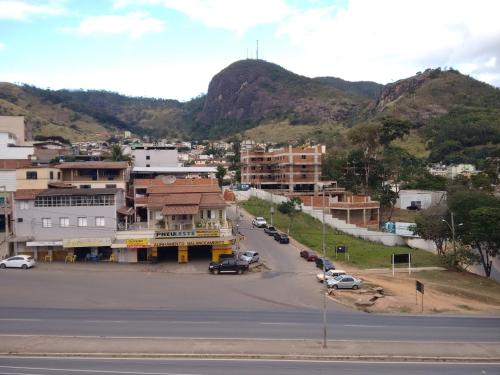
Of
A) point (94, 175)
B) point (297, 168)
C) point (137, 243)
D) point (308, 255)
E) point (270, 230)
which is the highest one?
point (94, 175)

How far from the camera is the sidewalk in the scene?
21203mm

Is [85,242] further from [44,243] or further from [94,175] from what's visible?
[94,175]

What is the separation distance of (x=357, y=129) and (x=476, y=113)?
8362 centimetres

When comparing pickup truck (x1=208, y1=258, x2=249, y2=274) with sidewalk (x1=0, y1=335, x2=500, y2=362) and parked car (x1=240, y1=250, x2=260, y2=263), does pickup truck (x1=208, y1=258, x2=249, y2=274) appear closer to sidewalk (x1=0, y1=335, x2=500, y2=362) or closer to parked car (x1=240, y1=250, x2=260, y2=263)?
parked car (x1=240, y1=250, x2=260, y2=263)

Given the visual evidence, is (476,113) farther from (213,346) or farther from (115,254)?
(213,346)

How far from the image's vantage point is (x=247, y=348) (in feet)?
72.5

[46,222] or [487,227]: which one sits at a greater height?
[46,222]

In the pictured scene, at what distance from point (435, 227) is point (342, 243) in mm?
9025

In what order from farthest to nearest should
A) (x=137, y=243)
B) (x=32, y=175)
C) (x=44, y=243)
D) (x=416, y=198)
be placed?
1. (x=416, y=198)
2. (x=32, y=175)
3. (x=137, y=243)
4. (x=44, y=243)

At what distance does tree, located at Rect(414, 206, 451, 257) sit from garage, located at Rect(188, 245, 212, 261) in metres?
21.1

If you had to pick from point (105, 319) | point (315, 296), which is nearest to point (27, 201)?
point (105, 319)

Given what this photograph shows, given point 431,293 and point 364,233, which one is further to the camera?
point 364,233

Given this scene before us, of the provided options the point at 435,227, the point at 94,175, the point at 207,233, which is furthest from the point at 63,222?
the point at 435,227

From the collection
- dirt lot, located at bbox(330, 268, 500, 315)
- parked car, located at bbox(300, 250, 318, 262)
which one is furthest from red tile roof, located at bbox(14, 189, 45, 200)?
dirt lot, located at bbox(330, 268, 500, 315)
